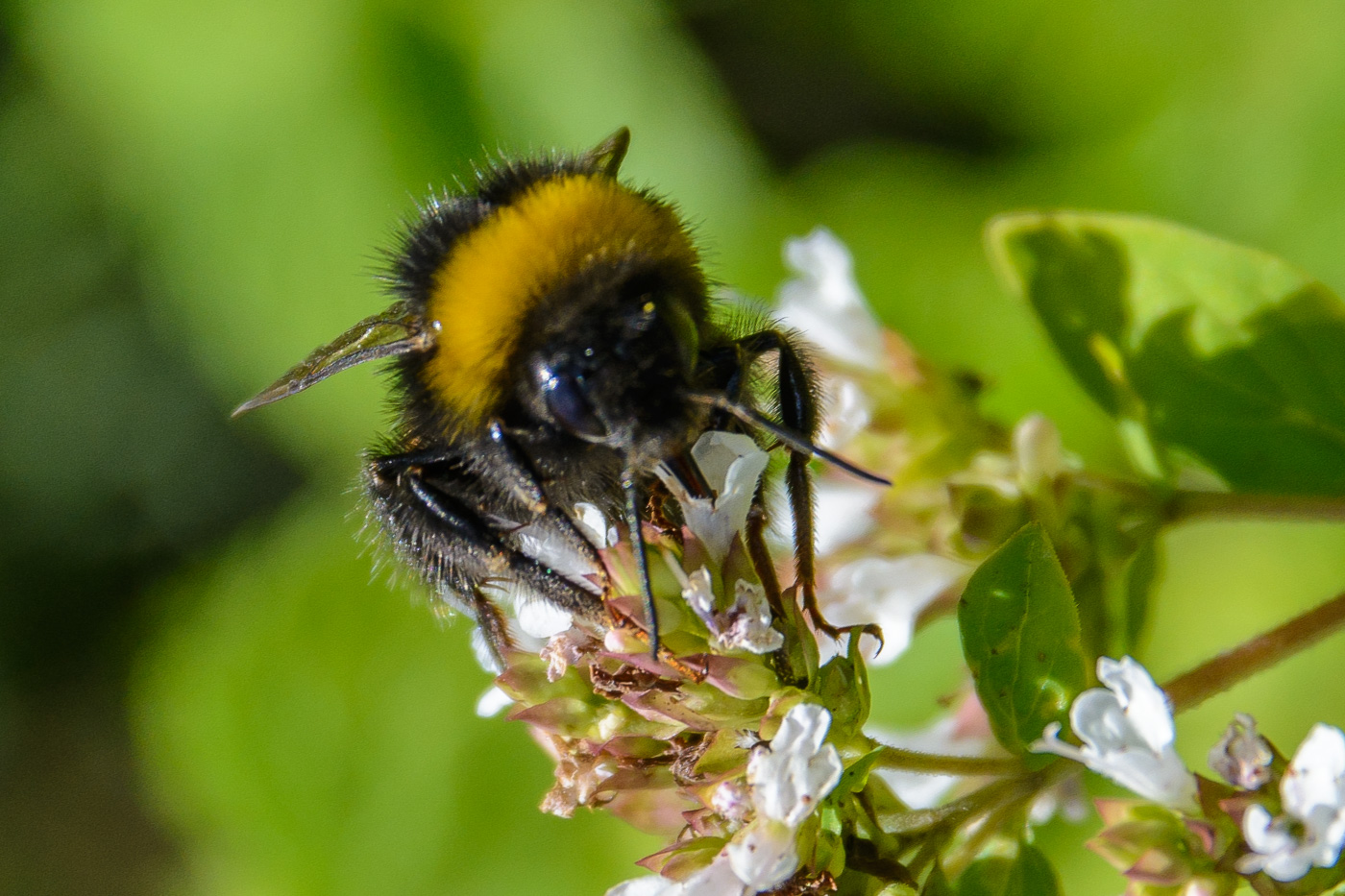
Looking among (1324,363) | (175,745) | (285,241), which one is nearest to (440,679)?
(175,745)

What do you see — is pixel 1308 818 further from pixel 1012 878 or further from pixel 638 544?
pixel 638 544

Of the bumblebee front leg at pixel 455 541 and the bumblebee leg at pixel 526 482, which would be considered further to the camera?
the bumblebee front leg at pixel 455 541

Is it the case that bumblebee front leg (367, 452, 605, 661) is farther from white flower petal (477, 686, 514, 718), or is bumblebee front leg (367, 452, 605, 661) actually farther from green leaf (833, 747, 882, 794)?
green leaf (833, 747, 882, 794)

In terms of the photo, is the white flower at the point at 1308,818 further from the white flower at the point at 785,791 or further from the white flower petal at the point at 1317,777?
the white flower at the point at 785,791

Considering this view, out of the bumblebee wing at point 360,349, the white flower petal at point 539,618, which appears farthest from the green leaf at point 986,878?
the bumblebee wing at point 360,349

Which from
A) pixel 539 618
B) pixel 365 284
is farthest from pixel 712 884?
pixel 365 284

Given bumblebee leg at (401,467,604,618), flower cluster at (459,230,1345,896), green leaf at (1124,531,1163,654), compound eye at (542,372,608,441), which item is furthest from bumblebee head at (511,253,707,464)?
green leaf at (1124,531,1163,654)

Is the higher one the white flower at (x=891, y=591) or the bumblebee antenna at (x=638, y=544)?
the bumblebee antenna at (x=638, y=544)
